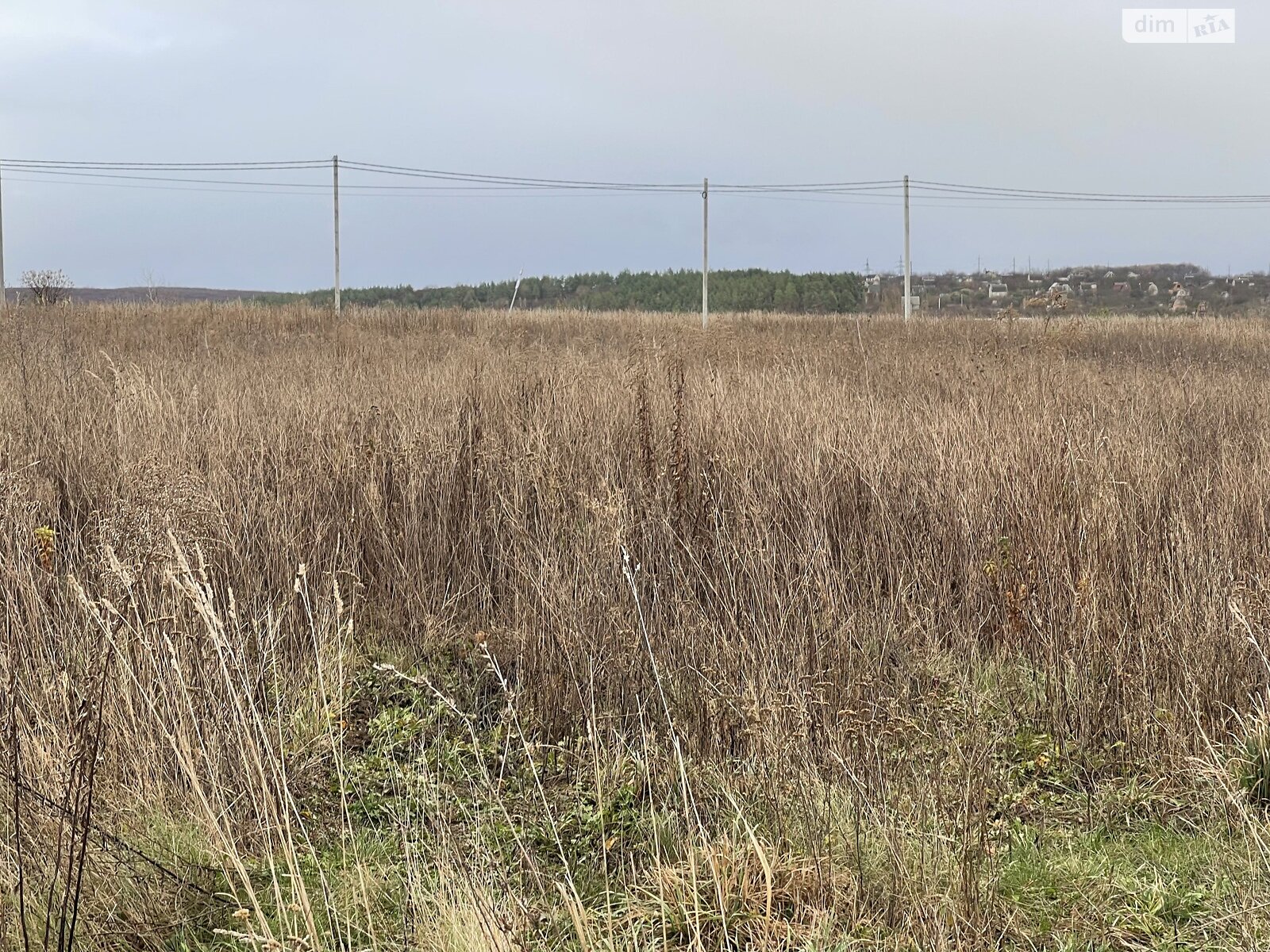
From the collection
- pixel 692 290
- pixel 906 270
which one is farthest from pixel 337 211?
pixel 692 290

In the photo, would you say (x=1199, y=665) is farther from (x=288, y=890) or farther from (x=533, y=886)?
(x=288, y=890)

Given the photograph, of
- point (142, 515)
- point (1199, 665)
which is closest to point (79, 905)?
point (142, 515)

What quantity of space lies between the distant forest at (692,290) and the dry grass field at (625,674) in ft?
92.7

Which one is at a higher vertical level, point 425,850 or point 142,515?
point 142,515

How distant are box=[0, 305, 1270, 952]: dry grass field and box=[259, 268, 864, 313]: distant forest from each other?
92.7ft

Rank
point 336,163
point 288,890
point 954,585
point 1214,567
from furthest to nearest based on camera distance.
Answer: point 336,163
point 954,585
point 1214,567
point 288,890

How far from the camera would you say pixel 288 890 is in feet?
8.16

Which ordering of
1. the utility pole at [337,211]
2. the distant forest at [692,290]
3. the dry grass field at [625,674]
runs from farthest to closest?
the distant forest at [692,290] → the utility pole at [337,211] → the dry grass field at [625,674]

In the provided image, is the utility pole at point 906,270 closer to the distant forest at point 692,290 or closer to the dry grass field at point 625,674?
the distant forest at point 692,290

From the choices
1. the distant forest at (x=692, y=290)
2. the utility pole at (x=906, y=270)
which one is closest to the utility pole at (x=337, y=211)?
the distant forest at (x=692, y=290)

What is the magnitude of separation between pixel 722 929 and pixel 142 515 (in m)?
1.54

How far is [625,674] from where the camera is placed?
11.2ft

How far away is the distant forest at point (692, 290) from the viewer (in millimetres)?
35531

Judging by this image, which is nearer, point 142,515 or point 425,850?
point 142,515
